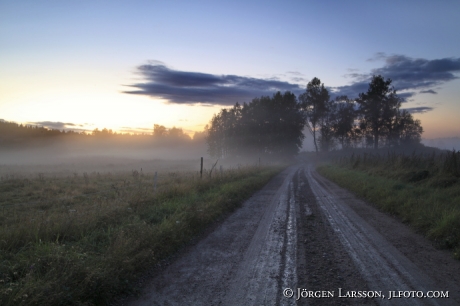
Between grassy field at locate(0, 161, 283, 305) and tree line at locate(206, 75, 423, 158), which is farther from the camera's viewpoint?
tree line at locate(206, 75, 423, 158)

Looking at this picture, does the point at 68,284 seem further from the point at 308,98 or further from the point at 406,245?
the point at 308,98

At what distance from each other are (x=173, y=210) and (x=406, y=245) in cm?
707

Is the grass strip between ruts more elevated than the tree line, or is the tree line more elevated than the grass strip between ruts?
the tree line

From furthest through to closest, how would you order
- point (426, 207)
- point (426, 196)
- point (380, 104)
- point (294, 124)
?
point (294, 124) < point (380, 104) < point (426, 196) < point (426, 207)

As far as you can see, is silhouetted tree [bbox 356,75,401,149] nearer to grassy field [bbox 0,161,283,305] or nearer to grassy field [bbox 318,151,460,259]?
grassy field [bbox 318,151,460,259]

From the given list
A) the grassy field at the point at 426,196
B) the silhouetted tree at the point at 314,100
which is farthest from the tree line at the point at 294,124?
the grassy field at the point at 426,196

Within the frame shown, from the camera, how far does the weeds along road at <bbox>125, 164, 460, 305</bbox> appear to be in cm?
454

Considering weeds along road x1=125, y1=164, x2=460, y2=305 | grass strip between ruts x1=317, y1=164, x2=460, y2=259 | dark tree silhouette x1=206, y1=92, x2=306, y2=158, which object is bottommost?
weeds along road x1=125, y1=164, x2=460, y2=305

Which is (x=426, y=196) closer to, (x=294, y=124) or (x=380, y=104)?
(x=380, y=104)

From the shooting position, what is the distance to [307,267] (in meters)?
5.69

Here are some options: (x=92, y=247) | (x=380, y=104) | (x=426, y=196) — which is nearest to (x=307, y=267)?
(x=92, y=247)

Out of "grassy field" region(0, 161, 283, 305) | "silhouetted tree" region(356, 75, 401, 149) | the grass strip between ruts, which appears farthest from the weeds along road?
"silhouetted tree" region(356, 75, 401, 149)

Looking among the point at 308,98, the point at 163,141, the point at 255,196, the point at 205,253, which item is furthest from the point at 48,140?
the point at 205,253

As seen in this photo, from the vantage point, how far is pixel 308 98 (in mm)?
62312
